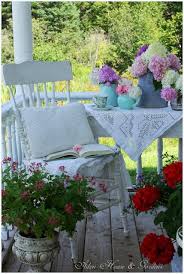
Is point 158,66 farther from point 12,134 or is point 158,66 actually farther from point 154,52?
point 12,134

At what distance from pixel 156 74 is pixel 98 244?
1.14 metres

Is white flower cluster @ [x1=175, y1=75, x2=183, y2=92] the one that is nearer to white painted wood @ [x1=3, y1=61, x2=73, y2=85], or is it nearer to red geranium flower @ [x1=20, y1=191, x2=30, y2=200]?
white painted wood @ [x1=3, y1=61, x2=73, y2=85]

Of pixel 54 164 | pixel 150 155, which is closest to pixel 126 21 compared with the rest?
pixel 150 155

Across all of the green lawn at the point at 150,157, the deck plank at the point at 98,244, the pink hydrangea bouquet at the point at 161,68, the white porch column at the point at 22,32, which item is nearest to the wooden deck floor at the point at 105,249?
the deck plank at the point at 98,244

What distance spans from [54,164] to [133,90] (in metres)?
0.82

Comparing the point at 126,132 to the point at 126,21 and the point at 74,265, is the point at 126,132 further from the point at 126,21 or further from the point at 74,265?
the point at 126,21

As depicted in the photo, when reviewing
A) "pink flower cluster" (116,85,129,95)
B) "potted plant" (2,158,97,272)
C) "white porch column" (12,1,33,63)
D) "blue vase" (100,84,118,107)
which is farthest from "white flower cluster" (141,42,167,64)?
"potted plant" (2,158,97,272)

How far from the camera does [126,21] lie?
925cm

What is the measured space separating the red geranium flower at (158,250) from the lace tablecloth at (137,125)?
3.46 feet

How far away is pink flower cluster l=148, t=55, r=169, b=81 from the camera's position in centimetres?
314

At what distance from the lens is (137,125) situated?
3148 mm

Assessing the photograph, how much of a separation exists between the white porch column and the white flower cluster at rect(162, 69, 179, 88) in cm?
107

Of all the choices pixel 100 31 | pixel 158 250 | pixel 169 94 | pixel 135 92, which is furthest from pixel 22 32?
pixel 100 31

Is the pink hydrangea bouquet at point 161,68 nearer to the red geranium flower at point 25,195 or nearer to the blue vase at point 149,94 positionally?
the blue vase at point 149,94
